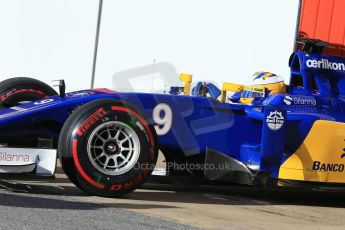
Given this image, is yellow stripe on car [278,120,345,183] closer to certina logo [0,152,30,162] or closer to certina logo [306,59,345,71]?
certina logo [306,59,345,71]

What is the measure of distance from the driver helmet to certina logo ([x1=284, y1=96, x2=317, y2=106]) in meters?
0.34

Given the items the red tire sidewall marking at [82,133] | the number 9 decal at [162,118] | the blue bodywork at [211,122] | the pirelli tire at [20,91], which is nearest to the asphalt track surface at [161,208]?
the red tire sidewall marking at [82,133]

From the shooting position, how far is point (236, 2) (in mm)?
12609

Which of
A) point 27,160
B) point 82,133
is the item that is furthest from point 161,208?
point 27,160

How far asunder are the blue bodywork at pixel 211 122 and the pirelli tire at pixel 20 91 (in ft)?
3.49

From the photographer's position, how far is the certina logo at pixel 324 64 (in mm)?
8000

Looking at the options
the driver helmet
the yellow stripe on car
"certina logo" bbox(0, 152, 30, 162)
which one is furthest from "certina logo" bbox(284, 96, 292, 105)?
"certina logo" bbox(0, 152, 30, 162)

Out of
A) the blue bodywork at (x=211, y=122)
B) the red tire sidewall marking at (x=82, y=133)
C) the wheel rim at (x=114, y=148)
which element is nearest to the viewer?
the red tire sidewall marking at (x=82, y=133)

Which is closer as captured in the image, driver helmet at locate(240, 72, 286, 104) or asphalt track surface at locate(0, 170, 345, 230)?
asphalt track surface at locate(0, 170, 345, 230)

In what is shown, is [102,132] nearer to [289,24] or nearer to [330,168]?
[330,168]

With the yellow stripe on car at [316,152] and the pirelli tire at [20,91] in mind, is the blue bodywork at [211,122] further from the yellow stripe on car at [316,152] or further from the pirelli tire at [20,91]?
the pirelli tire at [20,91]

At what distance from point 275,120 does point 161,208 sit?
1.46m

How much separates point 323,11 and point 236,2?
1430 millimetres

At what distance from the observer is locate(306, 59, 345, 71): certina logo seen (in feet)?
26.2
